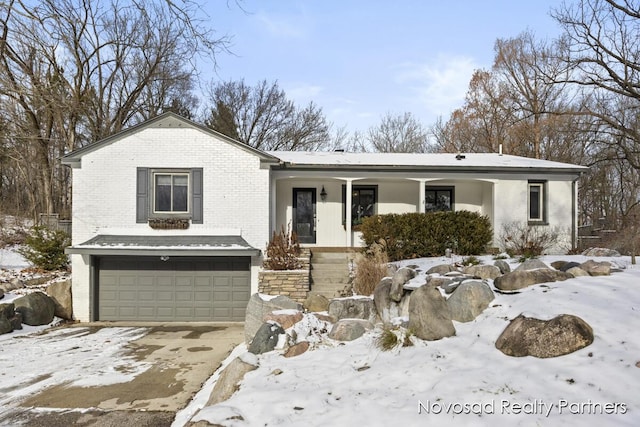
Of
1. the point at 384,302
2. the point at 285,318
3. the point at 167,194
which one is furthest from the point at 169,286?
the point at 384,302

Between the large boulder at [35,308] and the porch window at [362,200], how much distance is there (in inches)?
370

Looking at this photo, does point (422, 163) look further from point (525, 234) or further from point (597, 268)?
point (597, 268)

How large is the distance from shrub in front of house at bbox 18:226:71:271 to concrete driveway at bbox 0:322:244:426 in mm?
5750

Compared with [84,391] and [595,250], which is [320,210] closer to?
[595,250]

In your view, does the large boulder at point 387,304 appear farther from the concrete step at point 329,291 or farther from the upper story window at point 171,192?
the upper story window at point 171,192

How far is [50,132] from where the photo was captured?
21484mm

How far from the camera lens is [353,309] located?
725cm

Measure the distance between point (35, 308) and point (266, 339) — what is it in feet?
26.7

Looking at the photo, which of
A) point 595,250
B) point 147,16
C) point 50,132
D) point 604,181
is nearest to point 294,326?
point 147,16

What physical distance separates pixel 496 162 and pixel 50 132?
22487 millimetres

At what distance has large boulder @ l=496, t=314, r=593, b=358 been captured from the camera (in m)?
3.89

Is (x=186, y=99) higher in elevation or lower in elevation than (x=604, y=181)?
higher

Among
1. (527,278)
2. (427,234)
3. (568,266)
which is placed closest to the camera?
(527,278)

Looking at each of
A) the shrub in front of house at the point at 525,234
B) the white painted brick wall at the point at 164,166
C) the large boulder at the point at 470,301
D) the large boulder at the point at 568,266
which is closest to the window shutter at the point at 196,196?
the white painted brick wall at the point at 164,166
